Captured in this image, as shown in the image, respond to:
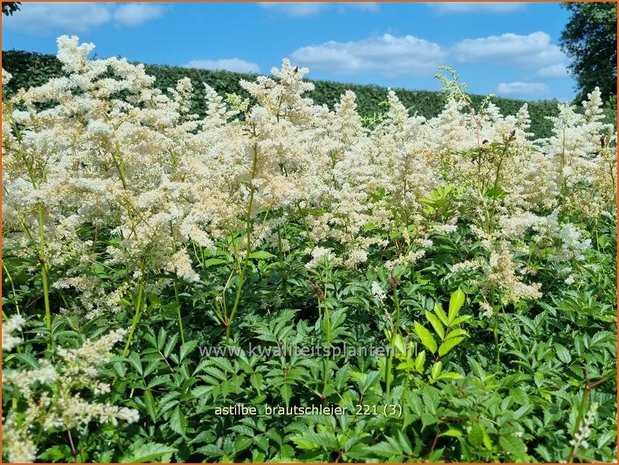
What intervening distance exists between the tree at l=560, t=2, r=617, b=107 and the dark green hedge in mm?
10226

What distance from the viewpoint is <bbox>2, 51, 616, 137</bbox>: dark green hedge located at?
13.4 metres

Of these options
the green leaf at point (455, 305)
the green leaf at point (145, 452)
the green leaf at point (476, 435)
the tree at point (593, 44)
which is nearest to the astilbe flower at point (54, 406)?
the green leaf at point (145, 452)

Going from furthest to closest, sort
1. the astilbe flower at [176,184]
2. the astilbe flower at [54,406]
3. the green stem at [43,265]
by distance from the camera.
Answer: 1. the astilbe flower at [176,184]
2. the green stem at [43,265]
3. the astilbe flower at [54,406]

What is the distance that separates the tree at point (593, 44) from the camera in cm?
3158

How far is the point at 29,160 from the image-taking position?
3432mm

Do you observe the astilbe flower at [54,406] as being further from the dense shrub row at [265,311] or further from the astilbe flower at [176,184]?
the astilbe flower at [176,184]

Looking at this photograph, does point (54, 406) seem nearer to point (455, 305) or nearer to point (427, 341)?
point (427, 341)

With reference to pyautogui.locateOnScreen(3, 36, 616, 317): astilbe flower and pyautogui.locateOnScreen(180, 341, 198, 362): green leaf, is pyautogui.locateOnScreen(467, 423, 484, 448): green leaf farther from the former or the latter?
pyautogui.locateOnScreen(180, 341, 198, 362): green leaf

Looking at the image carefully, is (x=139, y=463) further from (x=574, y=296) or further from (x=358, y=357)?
(x=574, y=296)

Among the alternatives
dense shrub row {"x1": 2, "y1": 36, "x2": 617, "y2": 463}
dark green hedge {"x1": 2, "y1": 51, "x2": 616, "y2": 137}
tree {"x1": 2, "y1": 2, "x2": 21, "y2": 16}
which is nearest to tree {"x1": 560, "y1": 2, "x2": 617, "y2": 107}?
dark green hedge {"x1": 2, "y1": 51, "x2": 616, "y2": 137}

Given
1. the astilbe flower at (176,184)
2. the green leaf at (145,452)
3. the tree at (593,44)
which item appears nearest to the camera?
the green leaf at (145,452)

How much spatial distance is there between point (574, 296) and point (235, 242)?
209 centimetres

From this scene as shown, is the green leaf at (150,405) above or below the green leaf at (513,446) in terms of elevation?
above

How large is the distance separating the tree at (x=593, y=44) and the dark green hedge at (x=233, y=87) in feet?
33.5
